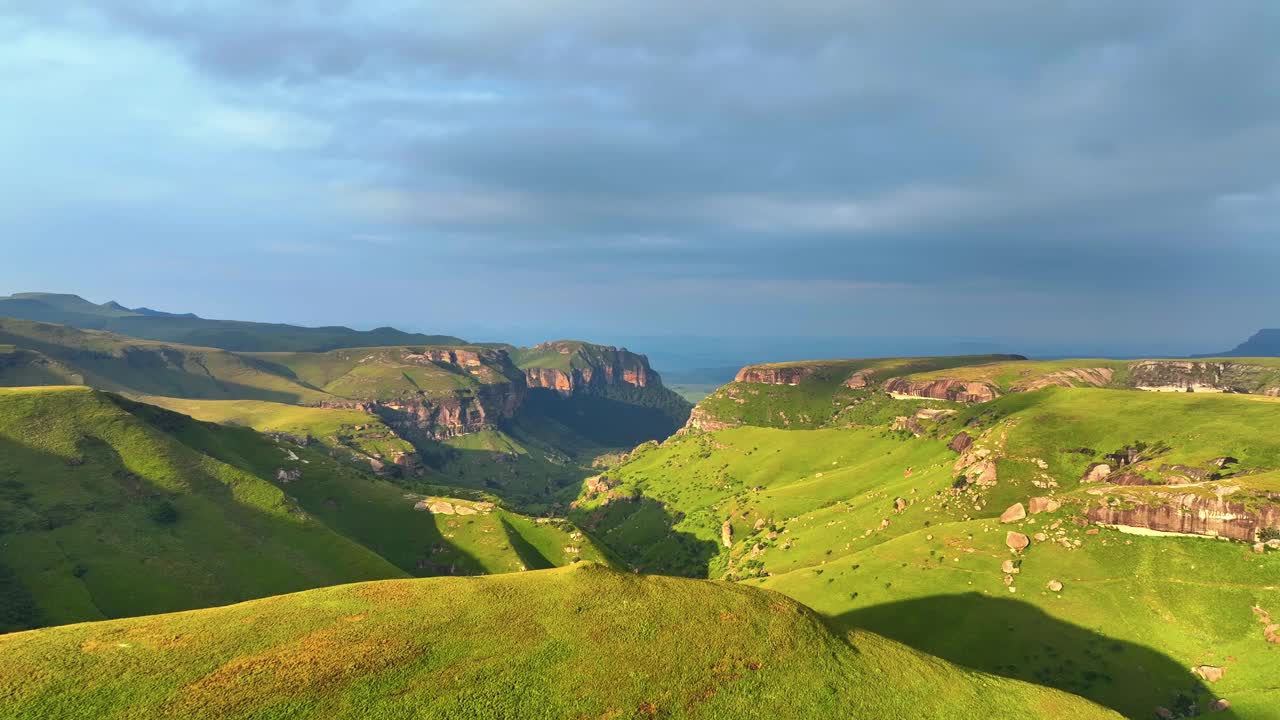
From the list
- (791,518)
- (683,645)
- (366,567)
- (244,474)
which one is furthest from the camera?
(791,518)

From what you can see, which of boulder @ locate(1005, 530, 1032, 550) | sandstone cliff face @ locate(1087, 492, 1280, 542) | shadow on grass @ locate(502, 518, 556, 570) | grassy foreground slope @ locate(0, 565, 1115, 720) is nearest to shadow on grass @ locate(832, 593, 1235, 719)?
grassy foreground slope @ locate(0, 565, 1115, 720)

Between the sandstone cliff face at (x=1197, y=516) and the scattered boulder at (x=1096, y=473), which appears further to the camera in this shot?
the scattered boulder at (x=1096, y=473)

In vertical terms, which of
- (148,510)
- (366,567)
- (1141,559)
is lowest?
(366,567)

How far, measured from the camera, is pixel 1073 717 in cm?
5009

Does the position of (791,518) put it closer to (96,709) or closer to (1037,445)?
(1037,445)

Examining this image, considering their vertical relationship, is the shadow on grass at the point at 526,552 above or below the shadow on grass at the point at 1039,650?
below

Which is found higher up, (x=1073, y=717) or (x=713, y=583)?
(x=713, y=583)

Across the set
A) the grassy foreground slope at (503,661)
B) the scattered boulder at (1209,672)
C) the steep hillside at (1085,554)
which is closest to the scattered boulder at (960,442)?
the steep hillside at (1085,554)

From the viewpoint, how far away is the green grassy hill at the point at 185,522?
348 feet

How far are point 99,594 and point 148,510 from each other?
31.0m

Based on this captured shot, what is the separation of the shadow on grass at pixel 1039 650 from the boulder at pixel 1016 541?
12045 mm

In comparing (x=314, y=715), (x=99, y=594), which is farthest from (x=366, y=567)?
(x=314, y=715)

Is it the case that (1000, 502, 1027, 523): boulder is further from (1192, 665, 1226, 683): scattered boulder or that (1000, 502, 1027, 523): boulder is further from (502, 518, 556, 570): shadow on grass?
(502, 518, 556, 570): shadow on grass

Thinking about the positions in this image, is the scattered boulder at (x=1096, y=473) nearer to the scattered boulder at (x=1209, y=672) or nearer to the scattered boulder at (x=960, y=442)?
the scattered boulder at (x=960, y=442)
